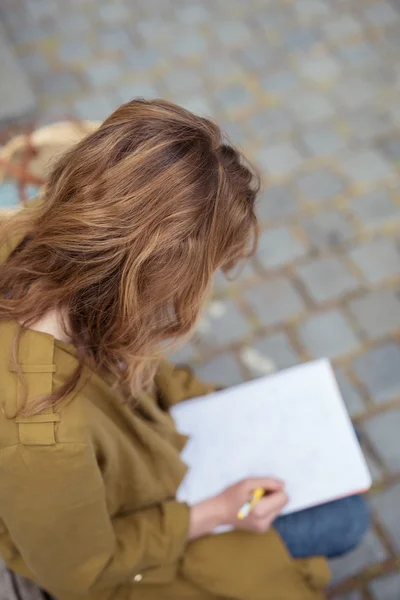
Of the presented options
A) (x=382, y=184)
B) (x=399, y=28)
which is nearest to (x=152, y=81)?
(x=382, y=184)

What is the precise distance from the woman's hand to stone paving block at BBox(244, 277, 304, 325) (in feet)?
3.68

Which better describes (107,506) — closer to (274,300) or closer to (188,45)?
(274,300)

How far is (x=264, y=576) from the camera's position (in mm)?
1481

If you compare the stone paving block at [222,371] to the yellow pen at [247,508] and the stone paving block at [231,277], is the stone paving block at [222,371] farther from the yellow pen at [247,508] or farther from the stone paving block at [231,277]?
the yellow pen at [247,508]

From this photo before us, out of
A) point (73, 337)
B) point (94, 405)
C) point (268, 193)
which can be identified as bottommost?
point (94, 405)

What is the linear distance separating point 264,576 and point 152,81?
269 cm

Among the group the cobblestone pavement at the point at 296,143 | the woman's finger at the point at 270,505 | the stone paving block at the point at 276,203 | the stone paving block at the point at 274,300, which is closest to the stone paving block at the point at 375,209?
the cobblestone pavement at the point at 296,143

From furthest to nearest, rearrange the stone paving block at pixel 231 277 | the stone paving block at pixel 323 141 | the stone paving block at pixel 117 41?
the stone paving block at pixel 117 41, the stone paving block at pixel 323 141, the stone paving block at pixel 231 277

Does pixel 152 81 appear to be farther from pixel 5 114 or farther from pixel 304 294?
pixel 304 294

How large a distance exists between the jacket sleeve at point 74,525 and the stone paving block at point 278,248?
1529 millimetres

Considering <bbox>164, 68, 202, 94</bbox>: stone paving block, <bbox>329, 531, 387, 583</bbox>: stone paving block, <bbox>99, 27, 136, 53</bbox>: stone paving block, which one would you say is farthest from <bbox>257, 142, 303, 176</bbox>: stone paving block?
<bbox>329, 531, 387, 583</bbox>: stone paving block

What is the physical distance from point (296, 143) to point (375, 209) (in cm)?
55

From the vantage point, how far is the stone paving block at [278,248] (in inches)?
108

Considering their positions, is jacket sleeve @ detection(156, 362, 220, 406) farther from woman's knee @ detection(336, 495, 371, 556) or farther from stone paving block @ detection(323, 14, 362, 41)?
stone paving block @ detection(323, 14, 362, 41)
